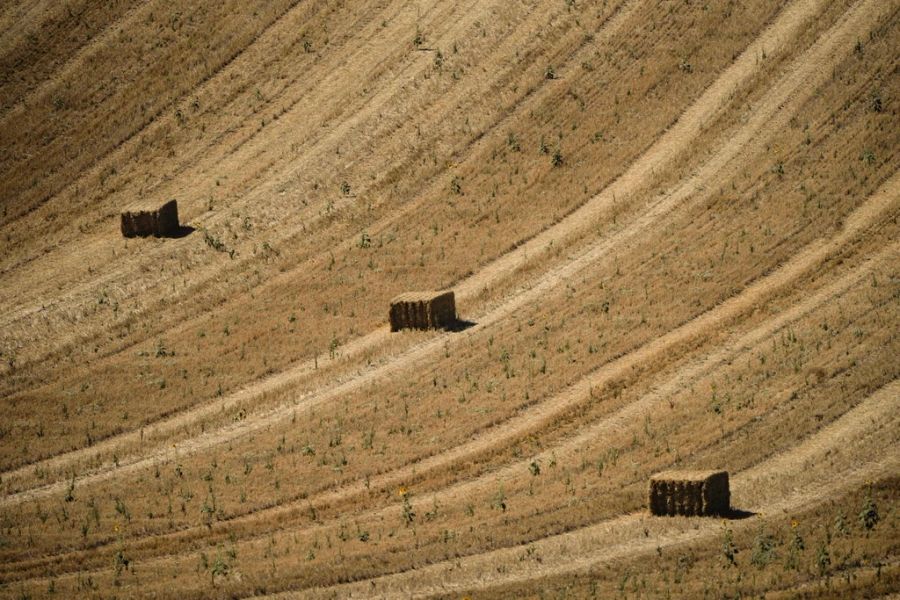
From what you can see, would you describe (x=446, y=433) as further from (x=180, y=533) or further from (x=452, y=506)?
(x=180, y=533)

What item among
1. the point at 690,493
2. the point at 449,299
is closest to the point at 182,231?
the point at 449,299

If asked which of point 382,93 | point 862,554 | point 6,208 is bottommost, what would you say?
point 862,554

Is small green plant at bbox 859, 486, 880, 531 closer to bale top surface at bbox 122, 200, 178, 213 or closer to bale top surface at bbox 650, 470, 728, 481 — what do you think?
bale top surface at bbox 650, 470, 728, 481

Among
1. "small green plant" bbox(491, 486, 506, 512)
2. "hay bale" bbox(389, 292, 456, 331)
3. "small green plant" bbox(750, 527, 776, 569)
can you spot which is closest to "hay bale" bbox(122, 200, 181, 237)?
"hay bale" bbox(389, 292, 456, 331)

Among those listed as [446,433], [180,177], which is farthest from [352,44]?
[446,433]

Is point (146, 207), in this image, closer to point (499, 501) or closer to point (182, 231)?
point (182, 231)

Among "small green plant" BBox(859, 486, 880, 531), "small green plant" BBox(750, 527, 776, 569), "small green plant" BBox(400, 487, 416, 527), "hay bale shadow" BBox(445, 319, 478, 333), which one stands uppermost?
"hay bale shadow" BBox(445, 319, 478, 333)
